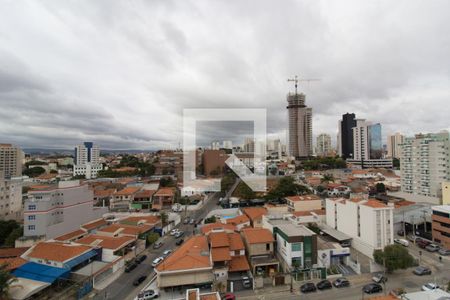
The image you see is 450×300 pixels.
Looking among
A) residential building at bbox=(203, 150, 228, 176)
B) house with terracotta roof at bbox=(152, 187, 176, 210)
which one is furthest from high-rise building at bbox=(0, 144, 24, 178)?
residential building at bbox=(203, 150, 228, 176)

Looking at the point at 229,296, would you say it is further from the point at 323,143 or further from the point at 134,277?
the point at 323,143

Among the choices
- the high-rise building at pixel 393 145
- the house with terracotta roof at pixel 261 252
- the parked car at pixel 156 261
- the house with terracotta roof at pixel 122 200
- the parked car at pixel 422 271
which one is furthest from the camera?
the high-rise building at pixel 393 145

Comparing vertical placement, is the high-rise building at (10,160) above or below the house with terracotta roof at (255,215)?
above

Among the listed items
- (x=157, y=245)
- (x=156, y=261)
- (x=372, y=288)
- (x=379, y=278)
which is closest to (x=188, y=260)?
(x=156, y=261)

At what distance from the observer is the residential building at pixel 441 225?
11508 millimetres

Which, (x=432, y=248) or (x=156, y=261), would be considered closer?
(x=156, y=261)

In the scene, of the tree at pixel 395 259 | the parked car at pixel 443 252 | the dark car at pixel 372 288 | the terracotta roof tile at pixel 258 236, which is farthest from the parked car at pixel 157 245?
the parked car at pixel 443 252

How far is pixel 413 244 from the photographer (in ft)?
39.3

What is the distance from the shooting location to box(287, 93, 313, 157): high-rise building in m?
56.7

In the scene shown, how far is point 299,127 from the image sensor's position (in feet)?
189

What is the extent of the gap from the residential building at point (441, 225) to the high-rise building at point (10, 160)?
45829mm

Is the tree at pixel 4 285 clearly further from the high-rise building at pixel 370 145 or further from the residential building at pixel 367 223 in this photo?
the high-rise building at pixel 370 145

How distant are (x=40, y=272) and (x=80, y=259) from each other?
1.20m

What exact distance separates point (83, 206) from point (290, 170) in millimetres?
31059
